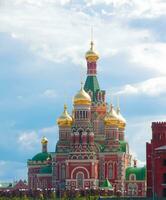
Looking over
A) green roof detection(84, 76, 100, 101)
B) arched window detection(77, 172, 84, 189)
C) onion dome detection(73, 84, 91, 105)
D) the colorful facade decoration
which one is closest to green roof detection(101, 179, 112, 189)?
arched window detection(77, 172, 84, 189)

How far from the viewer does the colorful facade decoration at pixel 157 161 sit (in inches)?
3696

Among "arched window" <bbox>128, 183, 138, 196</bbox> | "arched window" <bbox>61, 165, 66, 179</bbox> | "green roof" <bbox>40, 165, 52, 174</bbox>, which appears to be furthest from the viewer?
"green roof" <bbox>40, 165, 52, 174</bbox>

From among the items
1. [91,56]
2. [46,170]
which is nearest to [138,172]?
[46,170]

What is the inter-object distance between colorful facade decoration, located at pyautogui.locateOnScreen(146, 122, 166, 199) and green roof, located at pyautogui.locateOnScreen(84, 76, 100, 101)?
2608 cm

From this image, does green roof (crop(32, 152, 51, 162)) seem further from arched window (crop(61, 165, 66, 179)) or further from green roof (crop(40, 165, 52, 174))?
arched window (crop(61, 165, 66, 179))

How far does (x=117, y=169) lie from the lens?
121 m

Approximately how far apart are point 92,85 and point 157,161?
112 feet

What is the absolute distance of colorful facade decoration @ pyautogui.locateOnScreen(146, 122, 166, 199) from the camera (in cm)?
9388

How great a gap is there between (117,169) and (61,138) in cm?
942

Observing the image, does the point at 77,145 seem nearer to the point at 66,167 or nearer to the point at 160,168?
the point at 66,167

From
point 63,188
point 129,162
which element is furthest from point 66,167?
point 129,162

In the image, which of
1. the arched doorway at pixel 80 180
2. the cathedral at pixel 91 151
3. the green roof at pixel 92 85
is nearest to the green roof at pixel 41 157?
the cathedral at pixel 91 151

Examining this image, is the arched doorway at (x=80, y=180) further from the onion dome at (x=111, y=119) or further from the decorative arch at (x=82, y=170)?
the onion dome at (x=111, y=119)

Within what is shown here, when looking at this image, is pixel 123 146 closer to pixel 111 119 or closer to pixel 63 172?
pixel 111 119
